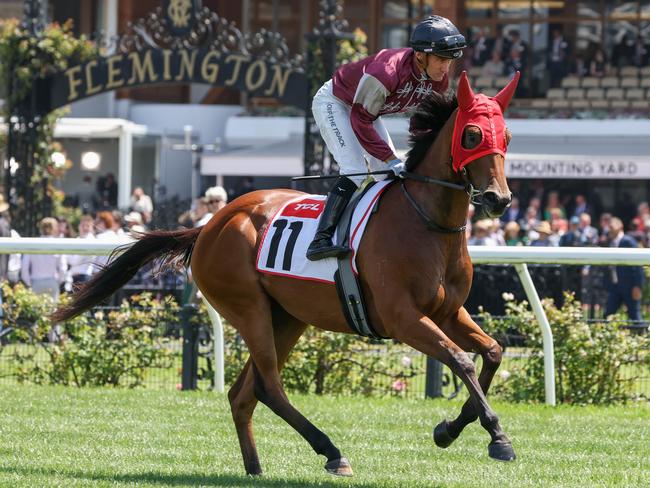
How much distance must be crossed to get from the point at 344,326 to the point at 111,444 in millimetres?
1324

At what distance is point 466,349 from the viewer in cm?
560

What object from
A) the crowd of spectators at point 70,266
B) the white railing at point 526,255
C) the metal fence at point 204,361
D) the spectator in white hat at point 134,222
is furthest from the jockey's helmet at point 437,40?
the crowd of spectators at point 70,266

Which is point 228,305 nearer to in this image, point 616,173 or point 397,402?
point 397,402

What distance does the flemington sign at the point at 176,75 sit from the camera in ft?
43.2

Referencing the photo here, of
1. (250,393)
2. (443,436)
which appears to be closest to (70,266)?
(250,393)

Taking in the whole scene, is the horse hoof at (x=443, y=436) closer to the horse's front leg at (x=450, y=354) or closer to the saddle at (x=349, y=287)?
the horse's front leg at (x=450, y=354)

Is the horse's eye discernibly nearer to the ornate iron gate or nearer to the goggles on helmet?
the goggles on helmet

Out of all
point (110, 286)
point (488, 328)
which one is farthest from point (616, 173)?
point (110, 286)

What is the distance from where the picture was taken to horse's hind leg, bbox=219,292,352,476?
5.55 meters

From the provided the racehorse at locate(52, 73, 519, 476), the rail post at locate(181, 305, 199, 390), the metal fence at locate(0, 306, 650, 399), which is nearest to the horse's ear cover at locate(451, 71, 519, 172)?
the racehorse at locate(52, 73, 519, 476)

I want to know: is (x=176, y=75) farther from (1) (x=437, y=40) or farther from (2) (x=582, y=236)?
(1) (x=437, y=40)

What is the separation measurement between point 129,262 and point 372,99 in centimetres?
168

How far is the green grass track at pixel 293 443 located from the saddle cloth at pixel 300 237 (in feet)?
2.80

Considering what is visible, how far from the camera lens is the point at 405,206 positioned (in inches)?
221
